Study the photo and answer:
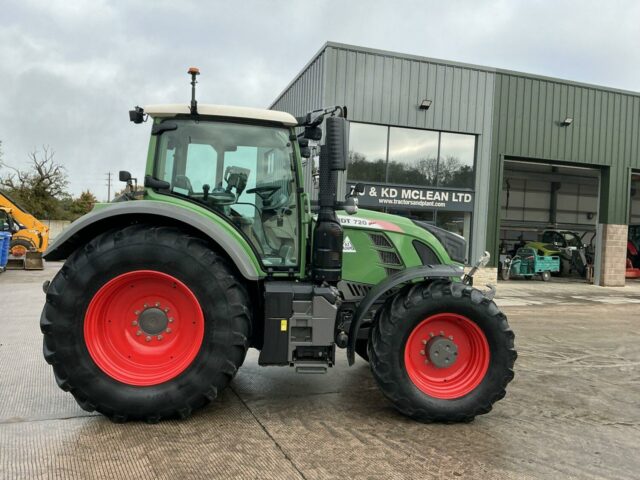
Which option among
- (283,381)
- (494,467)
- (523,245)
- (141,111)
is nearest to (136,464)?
(283,381)

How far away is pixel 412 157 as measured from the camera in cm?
1408

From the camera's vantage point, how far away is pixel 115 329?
3717mm

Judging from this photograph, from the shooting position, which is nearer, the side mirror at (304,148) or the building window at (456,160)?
the side mirror at (304,148)

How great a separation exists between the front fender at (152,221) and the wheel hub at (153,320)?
66cm

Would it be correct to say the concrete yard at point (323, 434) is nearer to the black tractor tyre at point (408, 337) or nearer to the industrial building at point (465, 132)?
the black tractor tyre at point (408, 337)

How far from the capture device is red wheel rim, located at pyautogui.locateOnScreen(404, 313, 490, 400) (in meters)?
Answer: 3.91

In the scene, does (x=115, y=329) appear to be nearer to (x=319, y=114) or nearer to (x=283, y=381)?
(x=283, y=381)

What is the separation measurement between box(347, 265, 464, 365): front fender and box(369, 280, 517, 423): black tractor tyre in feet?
0.33

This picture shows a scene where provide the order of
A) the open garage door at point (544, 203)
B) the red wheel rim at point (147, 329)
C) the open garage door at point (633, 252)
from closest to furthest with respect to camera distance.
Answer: the red wheel rim at point (147, 329), the open garage door at point (633, 252), the open garage door at point (544, 203)

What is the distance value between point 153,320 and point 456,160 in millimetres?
12436

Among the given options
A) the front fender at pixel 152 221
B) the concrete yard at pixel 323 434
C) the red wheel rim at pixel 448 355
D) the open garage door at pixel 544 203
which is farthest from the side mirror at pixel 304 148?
the open garage door at pixel 544 203

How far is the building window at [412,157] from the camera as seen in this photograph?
1384 centimetres

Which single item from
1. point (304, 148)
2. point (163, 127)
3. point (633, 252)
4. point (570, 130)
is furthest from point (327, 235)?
point (633, 252)

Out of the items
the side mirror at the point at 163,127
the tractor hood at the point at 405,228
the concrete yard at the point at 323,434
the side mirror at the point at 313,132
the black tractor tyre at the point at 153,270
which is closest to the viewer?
the concrete yard at the point at 323,434
